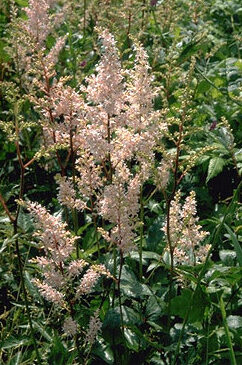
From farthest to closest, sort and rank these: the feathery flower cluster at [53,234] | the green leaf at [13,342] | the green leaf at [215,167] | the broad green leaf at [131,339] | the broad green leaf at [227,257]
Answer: the green leaf at [215,167]
the broad green leaf at [227,257]
the green leaf at [13,342]
the broad green leaf at [131,339]
the feathery flower cluster at [53,234]

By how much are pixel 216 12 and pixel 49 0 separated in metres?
2.82

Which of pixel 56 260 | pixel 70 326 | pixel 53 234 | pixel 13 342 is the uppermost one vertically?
pixel 53 234

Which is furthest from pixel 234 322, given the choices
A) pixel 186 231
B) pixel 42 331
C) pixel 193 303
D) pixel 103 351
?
pixel 42 331

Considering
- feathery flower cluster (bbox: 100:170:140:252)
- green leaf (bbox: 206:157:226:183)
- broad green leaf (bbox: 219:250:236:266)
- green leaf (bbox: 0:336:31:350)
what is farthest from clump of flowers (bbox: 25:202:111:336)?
green leaf (bbox: 206:157:226:183)

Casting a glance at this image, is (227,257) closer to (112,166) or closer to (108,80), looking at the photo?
(112,166)

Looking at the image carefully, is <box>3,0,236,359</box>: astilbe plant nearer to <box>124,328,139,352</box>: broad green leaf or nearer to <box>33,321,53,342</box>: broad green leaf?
<box>124,328,139,352</box>: broad green leaf

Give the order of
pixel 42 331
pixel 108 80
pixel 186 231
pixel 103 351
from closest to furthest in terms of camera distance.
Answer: pixel 108 80, pixel 186 231, pixel 103 351, pixel 42 331

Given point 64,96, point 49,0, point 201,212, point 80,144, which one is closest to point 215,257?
point 201,212

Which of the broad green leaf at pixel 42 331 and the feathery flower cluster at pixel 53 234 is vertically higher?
the feathery flower cluster at pixel 53 234

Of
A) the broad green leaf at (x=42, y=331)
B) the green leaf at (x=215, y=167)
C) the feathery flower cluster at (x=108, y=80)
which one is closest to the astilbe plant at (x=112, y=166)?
the feathery flower cluster at (x=108, y=80)

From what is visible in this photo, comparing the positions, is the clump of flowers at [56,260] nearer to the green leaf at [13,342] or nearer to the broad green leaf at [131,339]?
the broad green leaf at [131,339]

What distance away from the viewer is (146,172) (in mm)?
2346

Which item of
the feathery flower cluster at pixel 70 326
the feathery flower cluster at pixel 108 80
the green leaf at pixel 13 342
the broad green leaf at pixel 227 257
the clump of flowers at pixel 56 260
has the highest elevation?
the feathery flower cluster at pixel 108 80

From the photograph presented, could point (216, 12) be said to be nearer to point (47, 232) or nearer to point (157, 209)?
point (157, 209)
